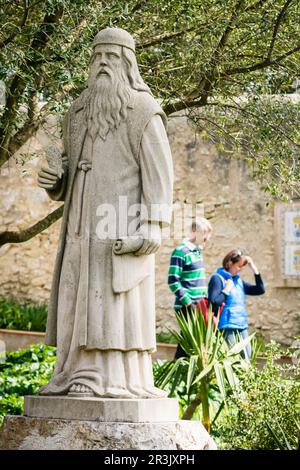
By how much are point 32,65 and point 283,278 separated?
7.55 meters

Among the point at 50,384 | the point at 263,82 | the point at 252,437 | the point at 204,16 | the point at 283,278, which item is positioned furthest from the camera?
the point at 283,278

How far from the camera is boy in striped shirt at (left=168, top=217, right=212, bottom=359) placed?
10594 millimetres

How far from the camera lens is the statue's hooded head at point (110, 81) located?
21.3ft

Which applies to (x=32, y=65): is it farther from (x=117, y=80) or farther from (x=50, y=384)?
(x=50, y=384)

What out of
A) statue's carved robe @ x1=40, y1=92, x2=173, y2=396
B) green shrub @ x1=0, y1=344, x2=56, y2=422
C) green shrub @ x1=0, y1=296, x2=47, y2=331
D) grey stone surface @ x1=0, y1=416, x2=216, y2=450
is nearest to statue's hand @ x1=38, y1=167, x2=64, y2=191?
statue's carved robe @ x1=40, y1=92, x2=173, y2=396

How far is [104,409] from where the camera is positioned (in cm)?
595

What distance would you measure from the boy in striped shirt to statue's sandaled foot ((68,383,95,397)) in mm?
4429

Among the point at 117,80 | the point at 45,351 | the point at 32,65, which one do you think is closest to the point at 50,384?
the point at 117,80

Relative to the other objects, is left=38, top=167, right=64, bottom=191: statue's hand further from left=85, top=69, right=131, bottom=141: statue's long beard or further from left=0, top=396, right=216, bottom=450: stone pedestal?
left=0, top=396, right=216, bottom=450: stone pedestal

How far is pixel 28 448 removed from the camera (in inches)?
239

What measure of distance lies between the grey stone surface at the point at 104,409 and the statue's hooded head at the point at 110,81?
1604 millimetres

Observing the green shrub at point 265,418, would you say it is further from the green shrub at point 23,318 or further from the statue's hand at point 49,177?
the green shrub at point 23,318

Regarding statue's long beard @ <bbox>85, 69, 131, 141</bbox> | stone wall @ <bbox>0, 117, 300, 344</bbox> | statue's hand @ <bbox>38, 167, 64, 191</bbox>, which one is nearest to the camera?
statue's long beard @ <bbox>85, 69, 131, 141</bbox>

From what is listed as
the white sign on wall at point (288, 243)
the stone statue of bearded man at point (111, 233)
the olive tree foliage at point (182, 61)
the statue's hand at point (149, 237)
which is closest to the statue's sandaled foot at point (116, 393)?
the stone statue of bearded man at point (111, 233)
